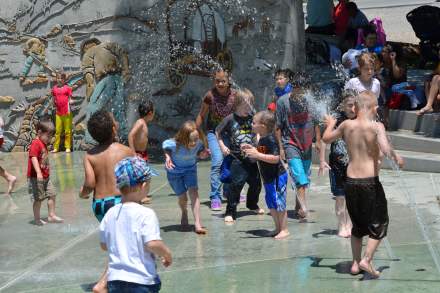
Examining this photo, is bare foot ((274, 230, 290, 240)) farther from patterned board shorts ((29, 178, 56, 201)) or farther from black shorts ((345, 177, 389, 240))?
patterned board shorts ((29, 178, 56, 201))

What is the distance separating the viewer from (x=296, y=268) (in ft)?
24.3

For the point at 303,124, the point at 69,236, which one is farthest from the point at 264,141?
the point at 69,236

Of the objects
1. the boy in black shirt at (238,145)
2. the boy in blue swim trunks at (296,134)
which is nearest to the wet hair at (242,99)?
the boy in black shirt at (238,145)

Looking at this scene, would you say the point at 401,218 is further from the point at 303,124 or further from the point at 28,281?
the point at 28,281

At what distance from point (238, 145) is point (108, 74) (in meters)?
6.46

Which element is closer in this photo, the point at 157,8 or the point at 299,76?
the point at 299,76

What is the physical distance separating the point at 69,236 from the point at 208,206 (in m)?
1.96

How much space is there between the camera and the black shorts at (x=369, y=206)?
689 centimetres

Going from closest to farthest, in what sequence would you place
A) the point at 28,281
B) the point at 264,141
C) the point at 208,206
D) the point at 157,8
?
the point at 28,281, the point at 264,141, the point at 208,206, the point at 157,8

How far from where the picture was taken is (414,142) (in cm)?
1273

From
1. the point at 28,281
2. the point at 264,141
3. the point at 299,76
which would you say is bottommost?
the point at 28,281

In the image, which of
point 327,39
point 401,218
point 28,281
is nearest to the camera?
point 28,281

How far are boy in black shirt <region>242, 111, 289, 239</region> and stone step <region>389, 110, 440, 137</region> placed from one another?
506cm

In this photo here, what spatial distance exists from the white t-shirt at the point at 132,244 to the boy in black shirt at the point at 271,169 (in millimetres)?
3415
